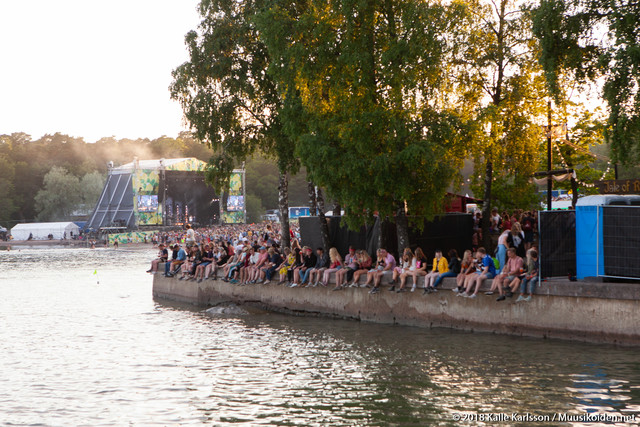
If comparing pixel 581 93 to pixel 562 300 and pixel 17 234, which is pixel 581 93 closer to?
pixel 562 300

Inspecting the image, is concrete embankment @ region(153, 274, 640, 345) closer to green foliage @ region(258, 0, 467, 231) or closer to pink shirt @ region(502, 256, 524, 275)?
pink shirt @ region(502, 256, 524, 275)

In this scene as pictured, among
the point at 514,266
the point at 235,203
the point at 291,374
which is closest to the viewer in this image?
the point at 291,374

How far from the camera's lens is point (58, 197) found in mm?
125625

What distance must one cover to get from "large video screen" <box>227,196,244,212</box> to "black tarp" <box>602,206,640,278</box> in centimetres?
8524

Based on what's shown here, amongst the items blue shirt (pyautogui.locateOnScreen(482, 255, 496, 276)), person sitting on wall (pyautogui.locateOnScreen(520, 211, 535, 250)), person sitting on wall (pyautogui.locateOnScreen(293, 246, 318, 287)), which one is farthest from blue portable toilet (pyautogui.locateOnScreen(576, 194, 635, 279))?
person sitting on wall (pyautogui.locateOnScreen(293, 246, 318, 287))

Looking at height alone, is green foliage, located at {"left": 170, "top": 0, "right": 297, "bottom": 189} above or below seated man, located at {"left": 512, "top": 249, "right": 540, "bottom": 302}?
above

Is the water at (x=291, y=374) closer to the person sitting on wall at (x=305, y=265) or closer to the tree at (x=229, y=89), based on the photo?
the person sitting on wall at (x=305, y=265)

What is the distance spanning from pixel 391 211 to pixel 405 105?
10.4 ft

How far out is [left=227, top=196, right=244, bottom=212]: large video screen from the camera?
329ft

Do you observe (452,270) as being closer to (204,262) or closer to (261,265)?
(261,265)

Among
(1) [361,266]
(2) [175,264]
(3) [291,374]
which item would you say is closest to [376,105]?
(1) [361,266]

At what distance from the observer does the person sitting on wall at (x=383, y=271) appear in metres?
20.9

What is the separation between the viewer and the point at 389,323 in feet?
68.8

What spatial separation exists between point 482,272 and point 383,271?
344 centimetres
